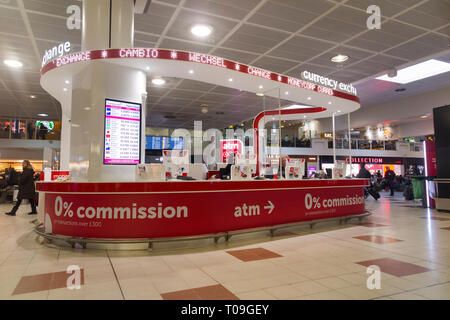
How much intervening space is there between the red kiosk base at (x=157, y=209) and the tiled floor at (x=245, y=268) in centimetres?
21

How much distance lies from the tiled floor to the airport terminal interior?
25 mm

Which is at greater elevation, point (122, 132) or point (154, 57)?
point (154, 57)

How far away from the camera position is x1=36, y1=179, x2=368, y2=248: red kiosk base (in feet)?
Answer: 13.8

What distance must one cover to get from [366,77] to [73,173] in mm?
8350

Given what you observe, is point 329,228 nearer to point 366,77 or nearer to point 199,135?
point 366,77

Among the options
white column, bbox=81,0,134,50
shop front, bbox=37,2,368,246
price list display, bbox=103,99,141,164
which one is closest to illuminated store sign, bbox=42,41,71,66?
shop front, bbox=37,2,368,246

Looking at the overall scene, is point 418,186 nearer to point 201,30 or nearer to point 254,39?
point 254,39

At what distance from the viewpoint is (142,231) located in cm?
423

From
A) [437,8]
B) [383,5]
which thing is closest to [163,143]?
[383,5]

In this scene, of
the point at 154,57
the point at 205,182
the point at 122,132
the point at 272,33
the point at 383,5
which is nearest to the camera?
the point at 205,182

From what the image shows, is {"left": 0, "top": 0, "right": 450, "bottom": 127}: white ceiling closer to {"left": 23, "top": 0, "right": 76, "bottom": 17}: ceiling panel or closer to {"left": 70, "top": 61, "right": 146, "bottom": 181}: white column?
{"left": 23, "top": 0, "right": 76, "bottom": 17}: ceiling panel

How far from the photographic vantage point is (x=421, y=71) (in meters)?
9.20

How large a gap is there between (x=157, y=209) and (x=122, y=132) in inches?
64.0
